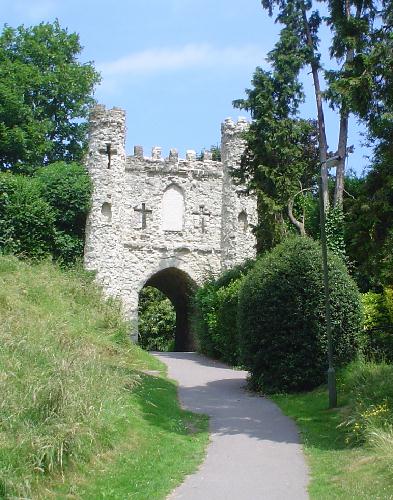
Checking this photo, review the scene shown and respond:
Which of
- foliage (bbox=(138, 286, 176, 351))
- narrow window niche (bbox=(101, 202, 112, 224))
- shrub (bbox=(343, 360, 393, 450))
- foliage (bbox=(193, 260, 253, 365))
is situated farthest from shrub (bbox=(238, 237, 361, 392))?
foliage (bbox=(138, 286, 176, 351))

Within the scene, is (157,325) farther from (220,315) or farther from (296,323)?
(296,323)

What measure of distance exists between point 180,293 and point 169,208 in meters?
5.74

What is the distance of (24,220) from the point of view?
26469 mm

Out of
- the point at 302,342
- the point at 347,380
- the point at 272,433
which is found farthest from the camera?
the point at 302,342

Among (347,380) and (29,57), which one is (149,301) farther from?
(347,380)

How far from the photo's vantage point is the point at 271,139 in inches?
968

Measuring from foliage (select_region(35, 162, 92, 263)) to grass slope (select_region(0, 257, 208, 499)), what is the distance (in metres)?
10.3

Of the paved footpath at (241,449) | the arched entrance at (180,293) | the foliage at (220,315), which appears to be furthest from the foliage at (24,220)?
the paved footpath at (241,449)

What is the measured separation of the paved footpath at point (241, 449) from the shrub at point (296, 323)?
39.6 inches

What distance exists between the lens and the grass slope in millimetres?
9133

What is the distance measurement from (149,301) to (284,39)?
79.3 ft

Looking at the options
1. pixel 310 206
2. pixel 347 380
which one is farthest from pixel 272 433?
pixel 310 206

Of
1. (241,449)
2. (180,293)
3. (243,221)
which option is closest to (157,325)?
(180,293)

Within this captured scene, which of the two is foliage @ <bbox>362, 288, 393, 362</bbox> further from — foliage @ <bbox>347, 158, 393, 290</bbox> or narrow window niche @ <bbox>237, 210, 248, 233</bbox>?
narrow window niche @ <bbox>237, 210, 248, 233</bbox>
